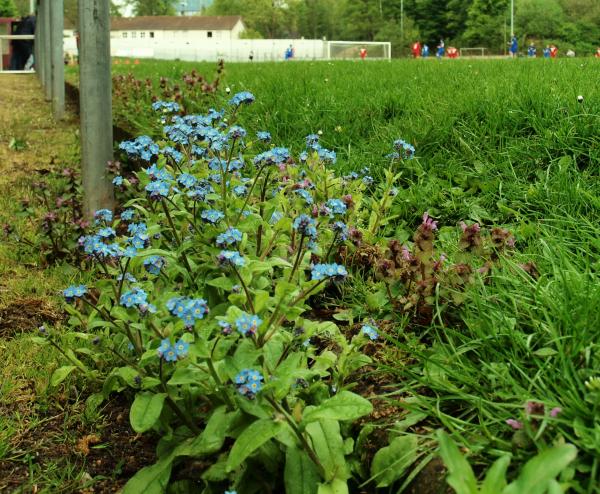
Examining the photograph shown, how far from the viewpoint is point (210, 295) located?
2252mm

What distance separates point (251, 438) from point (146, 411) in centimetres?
38

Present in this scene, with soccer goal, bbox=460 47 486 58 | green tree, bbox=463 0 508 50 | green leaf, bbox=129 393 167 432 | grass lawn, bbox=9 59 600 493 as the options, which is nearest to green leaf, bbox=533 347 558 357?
grass lawn, bbox=9 59 600 493

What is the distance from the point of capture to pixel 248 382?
5.01ft

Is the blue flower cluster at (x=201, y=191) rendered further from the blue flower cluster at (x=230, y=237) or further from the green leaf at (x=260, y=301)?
the green leaf at (x=260, y=301)

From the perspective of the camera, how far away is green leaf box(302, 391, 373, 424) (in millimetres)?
1639

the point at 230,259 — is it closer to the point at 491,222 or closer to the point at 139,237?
the point at 139,237

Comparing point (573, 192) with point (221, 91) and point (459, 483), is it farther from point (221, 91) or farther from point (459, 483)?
point (221, 91)

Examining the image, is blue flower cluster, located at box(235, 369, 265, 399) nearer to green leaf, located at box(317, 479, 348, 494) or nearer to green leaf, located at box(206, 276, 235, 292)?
green leaf, located at box(317, 479, 348, 494)

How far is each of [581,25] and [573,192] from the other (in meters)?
60.7

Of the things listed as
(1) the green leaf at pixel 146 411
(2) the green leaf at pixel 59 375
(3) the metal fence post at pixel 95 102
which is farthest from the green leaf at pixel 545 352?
(3) the metal fence post at pixel 95 102

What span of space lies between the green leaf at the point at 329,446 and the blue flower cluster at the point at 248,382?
11.0 inches

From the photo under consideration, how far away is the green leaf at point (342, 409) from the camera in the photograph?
1639 millimetres

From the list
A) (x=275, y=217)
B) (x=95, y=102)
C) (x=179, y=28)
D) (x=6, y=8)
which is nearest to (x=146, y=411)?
(x=275, y=217)

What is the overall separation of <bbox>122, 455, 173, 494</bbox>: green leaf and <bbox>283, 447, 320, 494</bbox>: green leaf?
34 cm
